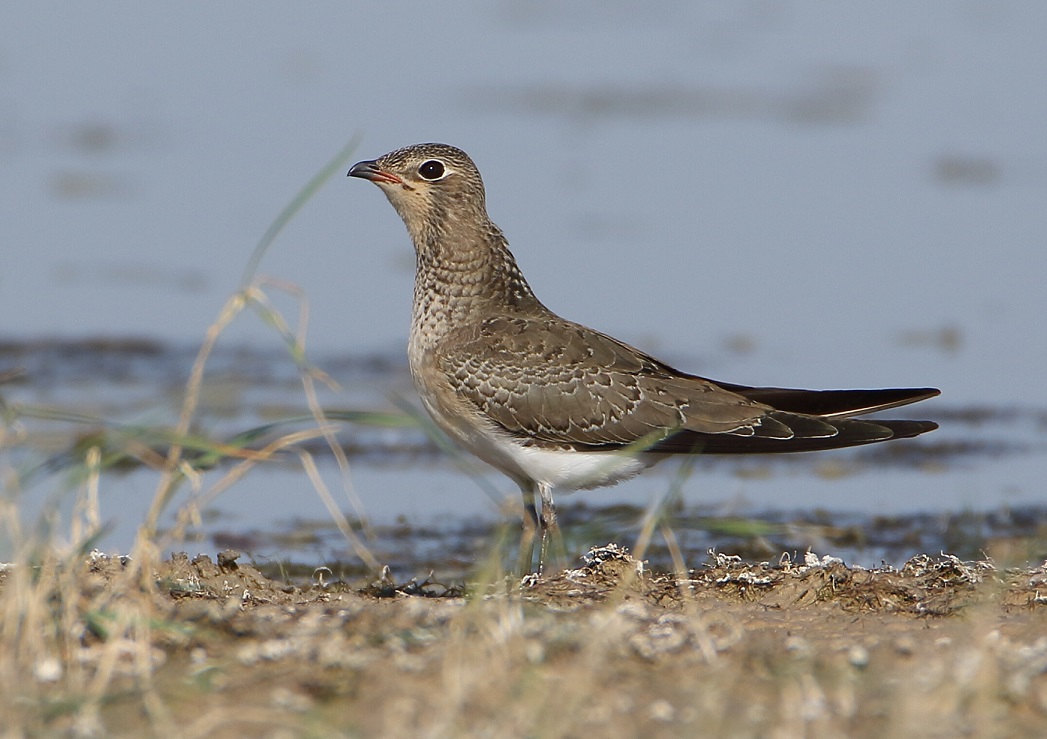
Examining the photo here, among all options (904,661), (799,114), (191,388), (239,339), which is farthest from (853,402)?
(799,114)

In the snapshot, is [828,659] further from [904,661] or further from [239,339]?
[239,339]

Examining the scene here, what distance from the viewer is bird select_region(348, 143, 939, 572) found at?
7250 millimetres

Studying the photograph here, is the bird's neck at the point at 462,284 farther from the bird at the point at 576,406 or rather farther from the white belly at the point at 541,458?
the white belly at the point at 541,458

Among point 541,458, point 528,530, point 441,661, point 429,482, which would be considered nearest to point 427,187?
point 541,458

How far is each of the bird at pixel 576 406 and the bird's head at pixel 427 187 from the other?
1.26 ft

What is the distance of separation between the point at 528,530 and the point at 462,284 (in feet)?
3.75

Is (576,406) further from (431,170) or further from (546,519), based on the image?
(431,170)

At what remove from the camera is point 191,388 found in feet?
17.1

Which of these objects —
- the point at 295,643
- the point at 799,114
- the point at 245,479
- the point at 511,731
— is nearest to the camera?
the point at 511,731

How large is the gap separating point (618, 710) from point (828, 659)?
82 centimetres

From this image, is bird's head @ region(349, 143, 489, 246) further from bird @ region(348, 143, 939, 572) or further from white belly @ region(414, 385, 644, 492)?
white belly @ region(414, 385, 644, 492)

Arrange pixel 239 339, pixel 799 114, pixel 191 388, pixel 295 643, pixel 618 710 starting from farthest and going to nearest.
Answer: pixel 799 114 → pixel 239 339 → pixel 191 388 → pixel 295 643 → pixel 618 710

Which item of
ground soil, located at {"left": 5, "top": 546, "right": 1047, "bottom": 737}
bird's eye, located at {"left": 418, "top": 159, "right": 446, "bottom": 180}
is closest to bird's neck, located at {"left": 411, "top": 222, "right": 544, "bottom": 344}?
bird's eye, located at {"left": 418, "top": 159, "right": 446, "bottom": 180}

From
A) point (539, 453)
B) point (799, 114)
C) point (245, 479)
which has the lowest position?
point (245, 479)
